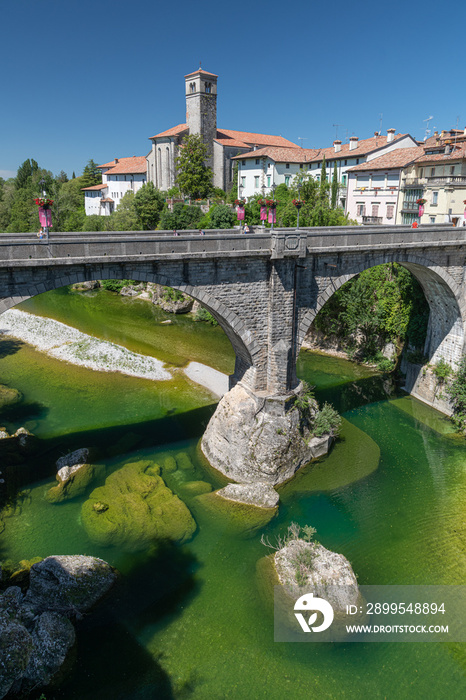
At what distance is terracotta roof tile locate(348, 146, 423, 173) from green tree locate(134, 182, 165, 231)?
23.8 m

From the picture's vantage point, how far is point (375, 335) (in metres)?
34.2

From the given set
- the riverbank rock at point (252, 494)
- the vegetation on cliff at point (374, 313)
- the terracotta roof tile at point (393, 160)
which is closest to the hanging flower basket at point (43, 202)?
the riverbank rock at point (252, 494)

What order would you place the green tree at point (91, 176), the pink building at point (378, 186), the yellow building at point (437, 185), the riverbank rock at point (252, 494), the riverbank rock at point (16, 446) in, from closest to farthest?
the riverbank rock at point (252, 494) → the riverbank rock at point (16, 446) → the yellow building at point (437, 185) → the pink building at point (378, 186) → the green tree at point (91, 176)

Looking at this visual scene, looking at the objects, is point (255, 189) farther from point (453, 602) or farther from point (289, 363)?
point (453, 602)

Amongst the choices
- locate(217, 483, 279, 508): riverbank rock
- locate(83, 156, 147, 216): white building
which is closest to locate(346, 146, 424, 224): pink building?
locate(217, 483, 279, 508): riverbank rock

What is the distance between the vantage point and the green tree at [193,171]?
6094 centimetres

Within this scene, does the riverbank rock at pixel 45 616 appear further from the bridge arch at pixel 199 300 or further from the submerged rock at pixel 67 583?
the bridge arch at pixel 199 300

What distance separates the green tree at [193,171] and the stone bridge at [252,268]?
40539mm

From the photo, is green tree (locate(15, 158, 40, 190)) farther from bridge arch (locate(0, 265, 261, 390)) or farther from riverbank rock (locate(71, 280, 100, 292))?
bridge arch (locate(0, 265, 261, 390))

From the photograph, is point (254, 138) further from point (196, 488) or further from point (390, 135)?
point (196, 488)

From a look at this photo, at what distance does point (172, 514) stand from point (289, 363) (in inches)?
326

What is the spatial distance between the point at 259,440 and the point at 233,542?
4710 mm

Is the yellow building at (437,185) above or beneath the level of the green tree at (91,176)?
beneath

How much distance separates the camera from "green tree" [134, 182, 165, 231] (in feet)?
194
